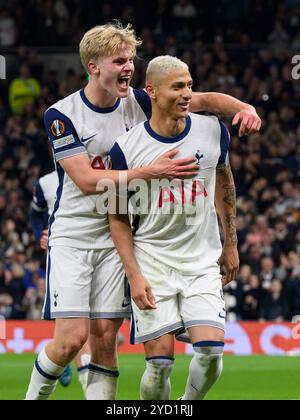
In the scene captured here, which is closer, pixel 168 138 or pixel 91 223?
pixel 168 138

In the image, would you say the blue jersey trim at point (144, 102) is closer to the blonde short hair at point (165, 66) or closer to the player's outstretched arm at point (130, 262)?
the blonde short hair at point (165, 66)

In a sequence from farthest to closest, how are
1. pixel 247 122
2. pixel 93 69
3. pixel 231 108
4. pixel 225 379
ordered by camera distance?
pixel 225 379
pixel 93 69
pixel 231 108
pixel 247 122

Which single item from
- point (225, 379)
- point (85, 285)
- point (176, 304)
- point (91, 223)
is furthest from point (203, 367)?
point (225, 379)

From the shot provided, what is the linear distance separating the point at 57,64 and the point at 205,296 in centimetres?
1628

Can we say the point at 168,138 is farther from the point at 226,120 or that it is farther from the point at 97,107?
the point at 226,120

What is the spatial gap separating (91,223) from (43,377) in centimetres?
101

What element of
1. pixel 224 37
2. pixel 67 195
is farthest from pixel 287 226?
pixel 67 195

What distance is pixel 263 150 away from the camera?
19578mm

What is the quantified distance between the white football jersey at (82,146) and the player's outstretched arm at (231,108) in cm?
45

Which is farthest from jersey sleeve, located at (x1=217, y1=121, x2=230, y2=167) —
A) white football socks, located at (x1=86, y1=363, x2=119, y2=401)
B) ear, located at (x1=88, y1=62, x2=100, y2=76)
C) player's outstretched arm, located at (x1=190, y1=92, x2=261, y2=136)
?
white football socks, located at (x1=86, y1=363, x2=119, y2=401)

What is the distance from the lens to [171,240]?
255 inches

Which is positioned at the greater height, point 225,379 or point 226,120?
point 226,120

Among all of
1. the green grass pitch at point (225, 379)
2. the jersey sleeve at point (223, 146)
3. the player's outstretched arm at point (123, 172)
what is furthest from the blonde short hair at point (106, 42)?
the green grass pitch at point (225, 379)

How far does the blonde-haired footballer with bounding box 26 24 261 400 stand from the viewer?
6562 millimetres
